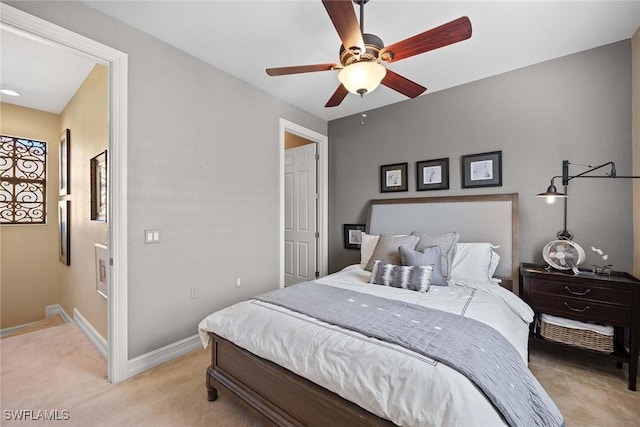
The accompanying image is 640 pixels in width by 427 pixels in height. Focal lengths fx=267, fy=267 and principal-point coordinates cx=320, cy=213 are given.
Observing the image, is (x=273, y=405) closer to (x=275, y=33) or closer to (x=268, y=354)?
(x=268, y=354)

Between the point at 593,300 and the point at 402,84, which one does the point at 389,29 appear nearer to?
the point at 402,84

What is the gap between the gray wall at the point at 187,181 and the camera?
215 centimetres

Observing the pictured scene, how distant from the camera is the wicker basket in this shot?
2.05 meters

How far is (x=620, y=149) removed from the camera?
7.59ft

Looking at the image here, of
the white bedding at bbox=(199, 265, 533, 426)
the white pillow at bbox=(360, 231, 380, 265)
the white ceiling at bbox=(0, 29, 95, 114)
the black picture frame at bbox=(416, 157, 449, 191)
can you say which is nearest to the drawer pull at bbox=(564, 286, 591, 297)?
the white bedding at bbox=(199, 265, 533, 426)

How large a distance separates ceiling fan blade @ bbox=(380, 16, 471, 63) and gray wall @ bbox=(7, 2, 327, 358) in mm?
1832

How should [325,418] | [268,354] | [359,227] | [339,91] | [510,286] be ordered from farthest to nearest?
[359,227]
[510,286]
[339,91]
[268,354]
[325,418]

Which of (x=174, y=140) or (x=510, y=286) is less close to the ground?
(x=174, y=140)

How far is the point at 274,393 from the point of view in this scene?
1487 mm

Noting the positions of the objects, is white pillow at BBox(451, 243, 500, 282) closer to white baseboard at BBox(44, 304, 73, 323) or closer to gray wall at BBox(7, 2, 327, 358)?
gray wall at BBox(7, 2, 327, 358)

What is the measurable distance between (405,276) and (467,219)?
4.08 ft

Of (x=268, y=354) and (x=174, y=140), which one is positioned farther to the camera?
(x=174, y=140)

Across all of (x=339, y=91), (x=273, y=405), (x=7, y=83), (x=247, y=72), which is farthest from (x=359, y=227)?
(x=7, y=83)

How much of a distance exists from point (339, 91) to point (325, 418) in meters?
2.17
